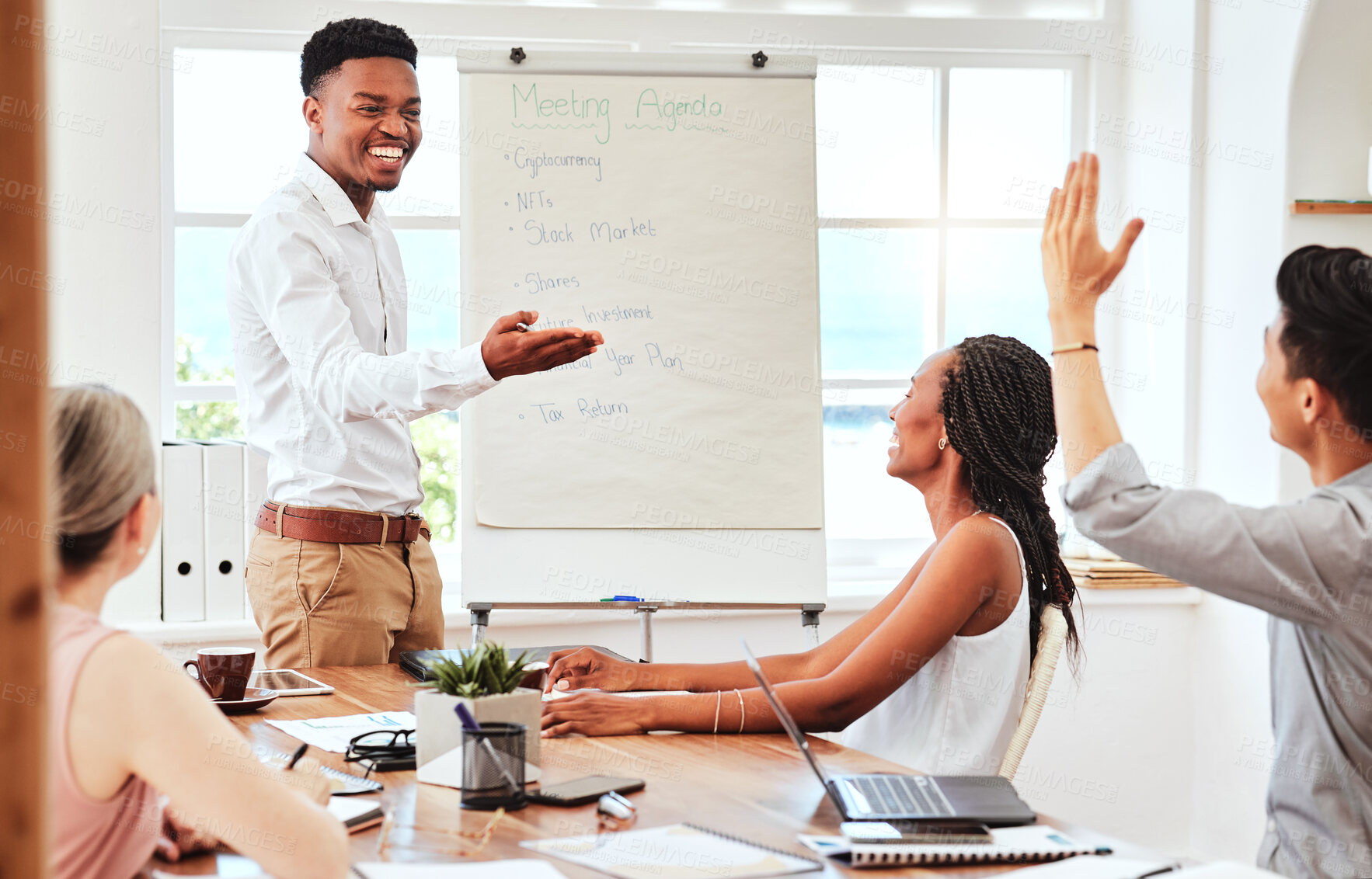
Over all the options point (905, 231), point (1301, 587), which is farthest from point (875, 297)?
point (1301, 587)

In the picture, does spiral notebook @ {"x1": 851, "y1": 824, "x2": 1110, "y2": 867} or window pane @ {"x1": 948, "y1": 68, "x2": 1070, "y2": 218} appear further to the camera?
window pane @ {"x1": 948, "y1": 68, "x2": 1070, "y2": 218}

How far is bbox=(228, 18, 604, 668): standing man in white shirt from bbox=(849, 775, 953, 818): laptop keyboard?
1.03m

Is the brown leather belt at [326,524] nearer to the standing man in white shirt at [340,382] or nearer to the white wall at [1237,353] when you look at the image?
the standing man in white shirt at [340,382]

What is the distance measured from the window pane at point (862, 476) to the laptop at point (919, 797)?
235 cm

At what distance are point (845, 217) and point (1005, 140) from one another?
22.7 inches

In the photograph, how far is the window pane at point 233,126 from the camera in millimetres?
3256

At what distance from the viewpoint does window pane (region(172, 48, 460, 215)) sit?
3258mm

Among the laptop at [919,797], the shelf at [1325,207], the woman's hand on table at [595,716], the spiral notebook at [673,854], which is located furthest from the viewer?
the shelf at [1325,207]

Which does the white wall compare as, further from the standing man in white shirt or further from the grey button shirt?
the standing man in white shirt

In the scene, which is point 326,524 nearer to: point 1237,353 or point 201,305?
point 201,305

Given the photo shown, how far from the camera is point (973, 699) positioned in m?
1.72

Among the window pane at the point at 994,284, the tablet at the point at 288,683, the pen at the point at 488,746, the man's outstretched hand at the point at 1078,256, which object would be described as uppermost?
the window pane at the point at 994,284

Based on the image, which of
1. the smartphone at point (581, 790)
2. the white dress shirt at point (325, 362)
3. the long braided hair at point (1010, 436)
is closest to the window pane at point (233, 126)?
the white dress shirt at point (325, 362)

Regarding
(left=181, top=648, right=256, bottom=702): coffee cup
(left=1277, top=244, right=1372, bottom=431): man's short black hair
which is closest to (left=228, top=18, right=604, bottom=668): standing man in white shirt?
(left=181, top=648, right=256, bottom=702): coffee cup
